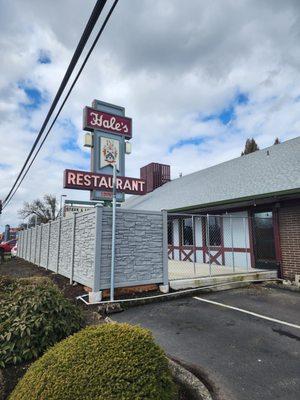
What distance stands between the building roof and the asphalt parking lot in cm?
402

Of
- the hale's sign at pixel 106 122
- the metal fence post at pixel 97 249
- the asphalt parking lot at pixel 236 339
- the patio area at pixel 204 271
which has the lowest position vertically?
the asphalt parking lot at pixel 236 339

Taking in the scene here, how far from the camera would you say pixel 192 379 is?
334cm

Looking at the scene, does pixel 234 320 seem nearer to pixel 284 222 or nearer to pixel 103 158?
pixel 284 222

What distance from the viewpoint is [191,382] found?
3.29m

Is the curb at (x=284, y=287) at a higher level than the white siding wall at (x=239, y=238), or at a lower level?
lower

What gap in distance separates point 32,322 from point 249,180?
35.9 feet

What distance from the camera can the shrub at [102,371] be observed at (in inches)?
86.6

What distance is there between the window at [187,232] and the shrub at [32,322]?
1200cm

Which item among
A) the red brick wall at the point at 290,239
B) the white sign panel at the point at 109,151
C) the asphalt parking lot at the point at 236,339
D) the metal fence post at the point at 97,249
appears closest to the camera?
the asphalt parking lot at the point at 236,339

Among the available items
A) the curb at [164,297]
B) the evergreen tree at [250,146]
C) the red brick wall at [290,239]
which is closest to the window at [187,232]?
the red brick wall at [290,239]

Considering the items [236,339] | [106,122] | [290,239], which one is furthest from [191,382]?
[106,122]

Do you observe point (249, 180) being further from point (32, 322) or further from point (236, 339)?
point (32, 322)

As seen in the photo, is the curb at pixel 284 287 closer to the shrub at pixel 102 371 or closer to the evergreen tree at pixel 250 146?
the shrub at pixel 102 371

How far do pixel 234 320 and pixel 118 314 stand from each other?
267 cm
